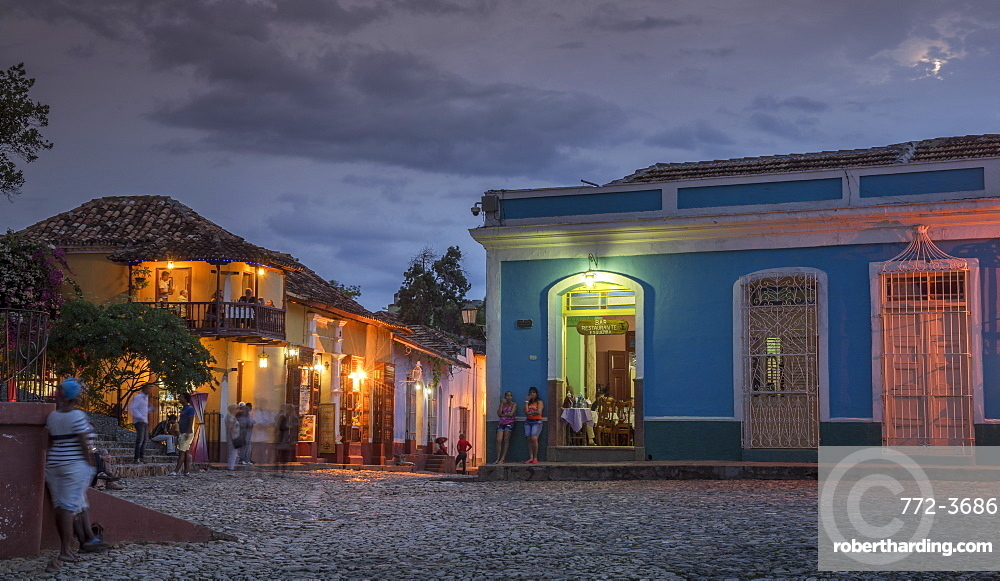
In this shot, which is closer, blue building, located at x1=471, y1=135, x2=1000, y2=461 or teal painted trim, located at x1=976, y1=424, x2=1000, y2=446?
teal painted trim, located at x1=976, y1=424, x2=1000, y2=446

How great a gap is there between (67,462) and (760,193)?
12.0 meters

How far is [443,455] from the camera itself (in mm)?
34812

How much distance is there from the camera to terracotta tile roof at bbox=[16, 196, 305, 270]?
29156 mm

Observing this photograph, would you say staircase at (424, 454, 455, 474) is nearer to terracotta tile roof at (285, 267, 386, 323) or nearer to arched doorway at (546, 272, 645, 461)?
terracotta tile roof at (285, 267, 386, 323)

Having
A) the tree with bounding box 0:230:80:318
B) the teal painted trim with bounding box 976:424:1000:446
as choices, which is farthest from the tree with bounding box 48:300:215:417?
the teal painted trim with bounding box 976:424:1000:446

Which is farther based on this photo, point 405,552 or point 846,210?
point 846,210

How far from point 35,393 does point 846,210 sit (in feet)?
38.4

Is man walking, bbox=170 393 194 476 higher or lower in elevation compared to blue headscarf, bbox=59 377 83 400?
lower

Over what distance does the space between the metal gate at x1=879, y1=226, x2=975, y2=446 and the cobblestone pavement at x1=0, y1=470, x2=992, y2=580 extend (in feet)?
8.79

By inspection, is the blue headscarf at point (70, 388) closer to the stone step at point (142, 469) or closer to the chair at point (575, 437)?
the stone step at point (142, 469)

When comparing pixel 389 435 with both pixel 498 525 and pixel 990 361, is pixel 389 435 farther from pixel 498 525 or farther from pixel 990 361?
pixel 498 525

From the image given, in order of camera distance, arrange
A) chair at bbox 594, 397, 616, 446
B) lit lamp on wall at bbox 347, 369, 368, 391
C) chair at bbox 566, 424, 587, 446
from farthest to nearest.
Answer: lit lamp on wall at bbox 347, 369, 368, 391 → chair at bbox 594, 397, 616, 446 → chair at bbox 566, 424, 587, 446

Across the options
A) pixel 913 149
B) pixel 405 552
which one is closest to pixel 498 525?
pixel 405 552

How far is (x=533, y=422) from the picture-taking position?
59.4 feet
